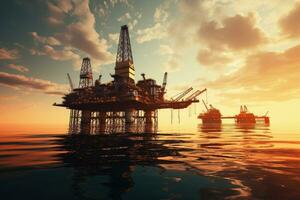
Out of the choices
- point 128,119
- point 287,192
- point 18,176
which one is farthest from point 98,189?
point 128,119

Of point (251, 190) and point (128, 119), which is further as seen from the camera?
point (128, 119)

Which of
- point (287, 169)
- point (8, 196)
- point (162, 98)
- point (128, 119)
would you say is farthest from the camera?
point (162, 98)

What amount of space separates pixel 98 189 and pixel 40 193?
214cm

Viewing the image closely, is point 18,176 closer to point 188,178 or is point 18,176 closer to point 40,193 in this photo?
point 40,193

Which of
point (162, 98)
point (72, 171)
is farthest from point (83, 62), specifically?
point (72, 171)

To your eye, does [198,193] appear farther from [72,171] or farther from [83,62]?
[83,62]

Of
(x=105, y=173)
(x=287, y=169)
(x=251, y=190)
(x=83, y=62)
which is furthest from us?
(x=83, y=62)

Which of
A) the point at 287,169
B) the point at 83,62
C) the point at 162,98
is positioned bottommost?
the point at 287,169

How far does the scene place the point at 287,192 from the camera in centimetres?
700

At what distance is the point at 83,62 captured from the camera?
373ft

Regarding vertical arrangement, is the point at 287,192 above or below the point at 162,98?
below

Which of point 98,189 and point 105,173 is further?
point 105,173

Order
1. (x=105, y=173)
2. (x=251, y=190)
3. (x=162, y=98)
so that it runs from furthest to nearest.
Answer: (x=162, y=98), (x=105, y=173), (x=251, y=190)

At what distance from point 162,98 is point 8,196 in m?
97.7
